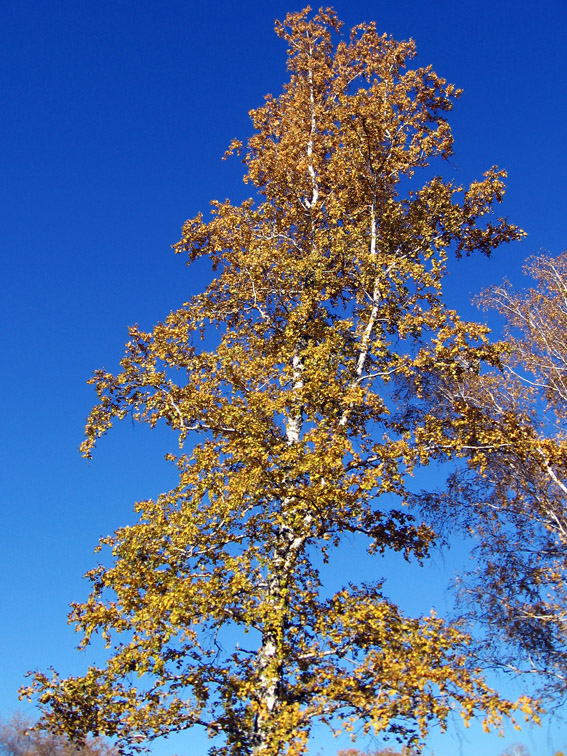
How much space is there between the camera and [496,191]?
1623cm

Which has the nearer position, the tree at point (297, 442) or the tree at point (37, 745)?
the tree at point (297, 442)

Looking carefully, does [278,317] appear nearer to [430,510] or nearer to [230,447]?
[230,447]

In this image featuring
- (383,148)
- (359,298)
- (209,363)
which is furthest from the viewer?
(383,148)

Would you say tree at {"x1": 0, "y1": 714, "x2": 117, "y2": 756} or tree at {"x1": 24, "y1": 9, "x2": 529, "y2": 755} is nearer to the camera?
tree at {"x1": 24, "y1": 9, "x2": 529, "y2": 755}

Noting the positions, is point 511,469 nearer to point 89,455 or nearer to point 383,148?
point 383,148

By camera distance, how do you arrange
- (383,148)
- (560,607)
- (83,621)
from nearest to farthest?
1. (83,621)
2. (560,607)
3. (383,148)

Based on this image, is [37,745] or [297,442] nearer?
[297,442]

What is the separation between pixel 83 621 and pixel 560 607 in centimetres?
1045

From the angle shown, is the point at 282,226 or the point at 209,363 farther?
the point at 282,226

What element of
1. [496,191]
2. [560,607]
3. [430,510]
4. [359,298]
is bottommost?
[560,607]

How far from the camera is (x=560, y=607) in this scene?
14297 mm

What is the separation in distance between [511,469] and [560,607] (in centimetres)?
390

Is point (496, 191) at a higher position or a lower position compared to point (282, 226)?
lower

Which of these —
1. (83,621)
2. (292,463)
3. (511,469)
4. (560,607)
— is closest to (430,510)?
(511,469)
